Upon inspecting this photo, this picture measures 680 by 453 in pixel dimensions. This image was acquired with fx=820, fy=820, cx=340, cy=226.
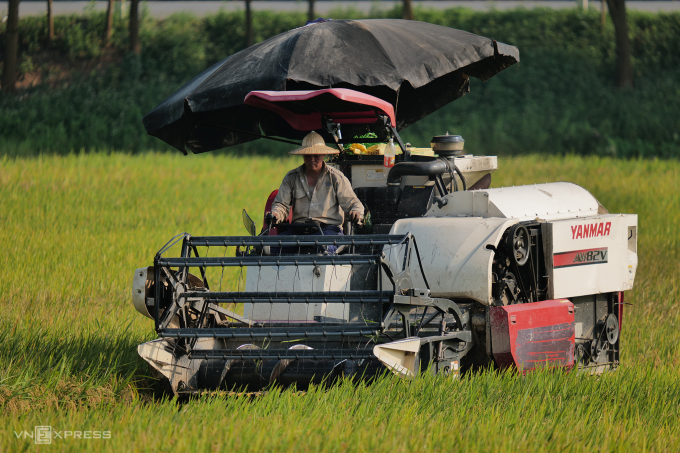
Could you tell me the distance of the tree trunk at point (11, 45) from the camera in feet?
74.0

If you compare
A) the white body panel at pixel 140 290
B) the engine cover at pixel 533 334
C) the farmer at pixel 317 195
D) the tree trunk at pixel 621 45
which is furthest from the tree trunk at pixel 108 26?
the engine cover at pixel 533 334

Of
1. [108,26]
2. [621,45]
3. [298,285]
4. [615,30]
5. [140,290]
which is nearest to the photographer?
[140,290]

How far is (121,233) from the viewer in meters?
12.1

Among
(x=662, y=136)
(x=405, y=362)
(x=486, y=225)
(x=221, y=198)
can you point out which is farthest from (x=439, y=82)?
(x=662, y=136)

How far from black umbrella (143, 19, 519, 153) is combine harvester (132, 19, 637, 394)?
29 centimetres

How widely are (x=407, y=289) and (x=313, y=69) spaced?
2378mm

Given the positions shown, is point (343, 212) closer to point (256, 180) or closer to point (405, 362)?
point (405, 362)

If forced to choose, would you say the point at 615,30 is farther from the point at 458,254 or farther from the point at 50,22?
the point at 458,254

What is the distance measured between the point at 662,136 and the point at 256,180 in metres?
14.6

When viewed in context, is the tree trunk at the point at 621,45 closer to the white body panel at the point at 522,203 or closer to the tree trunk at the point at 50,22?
the tree trunk at the point at 50,22

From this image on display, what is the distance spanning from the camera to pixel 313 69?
7.17m

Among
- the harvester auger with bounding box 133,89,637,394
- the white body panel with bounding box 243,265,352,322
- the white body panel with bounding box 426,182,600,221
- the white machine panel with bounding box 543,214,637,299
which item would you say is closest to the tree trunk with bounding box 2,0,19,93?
the harvester auger with bounding box 133,89,637,394

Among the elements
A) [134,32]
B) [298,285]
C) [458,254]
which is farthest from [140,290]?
[134,32]

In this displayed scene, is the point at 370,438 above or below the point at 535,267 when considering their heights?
below
